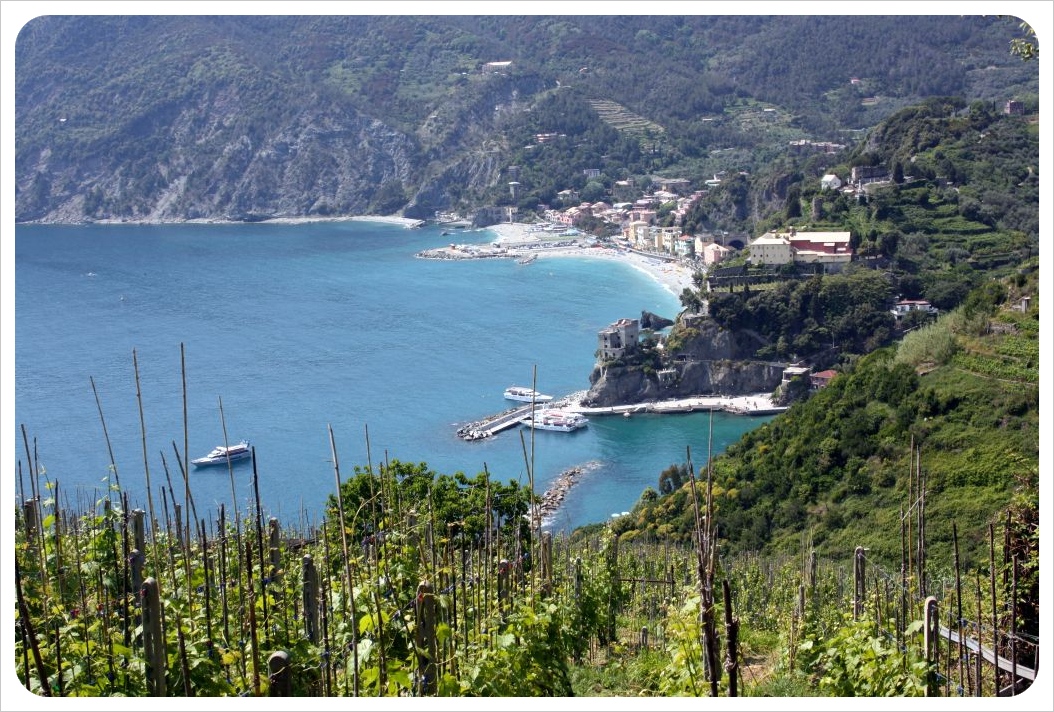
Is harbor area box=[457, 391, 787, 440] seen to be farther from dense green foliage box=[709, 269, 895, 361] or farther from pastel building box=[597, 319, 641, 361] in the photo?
dense green foliage box=[709, 269, 895, 361]

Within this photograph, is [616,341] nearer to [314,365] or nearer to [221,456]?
[314,365]

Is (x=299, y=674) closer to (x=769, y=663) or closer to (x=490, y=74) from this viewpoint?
(x=769, y=663)

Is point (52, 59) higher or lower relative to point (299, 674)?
higher

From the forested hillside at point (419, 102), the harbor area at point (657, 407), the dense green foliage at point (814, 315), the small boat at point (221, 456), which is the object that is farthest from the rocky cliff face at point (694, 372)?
the forested hillside at point (419, 102)

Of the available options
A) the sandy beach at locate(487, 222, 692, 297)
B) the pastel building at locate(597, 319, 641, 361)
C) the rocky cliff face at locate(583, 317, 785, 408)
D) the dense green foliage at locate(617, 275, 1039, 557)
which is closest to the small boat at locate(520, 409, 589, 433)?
the rocky cliff face at locate(583, 317, 785, 408)

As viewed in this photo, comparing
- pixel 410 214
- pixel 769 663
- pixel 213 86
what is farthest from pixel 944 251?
pixel 213 86

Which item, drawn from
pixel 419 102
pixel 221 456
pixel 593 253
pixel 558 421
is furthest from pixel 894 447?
pixel 419 102

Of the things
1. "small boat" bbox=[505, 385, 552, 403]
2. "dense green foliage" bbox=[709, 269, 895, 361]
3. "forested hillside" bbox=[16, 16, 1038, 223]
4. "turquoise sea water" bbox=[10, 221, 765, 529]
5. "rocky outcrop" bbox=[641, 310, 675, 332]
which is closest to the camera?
"turquoise sea water" bbox=[10, 221, 765, 529]
